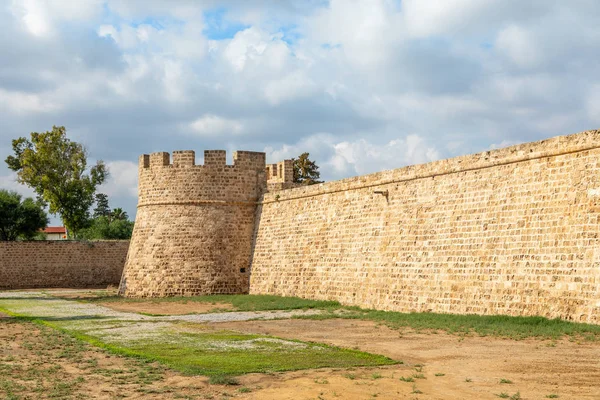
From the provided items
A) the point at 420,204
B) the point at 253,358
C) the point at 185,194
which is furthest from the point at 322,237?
the point at 253,358

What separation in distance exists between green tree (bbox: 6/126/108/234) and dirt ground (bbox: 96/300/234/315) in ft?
66.7

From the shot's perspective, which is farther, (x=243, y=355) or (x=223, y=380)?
(x=243, y=355)

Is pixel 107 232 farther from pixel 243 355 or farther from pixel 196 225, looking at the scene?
pixel 243 355

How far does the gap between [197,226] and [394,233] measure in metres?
8.25

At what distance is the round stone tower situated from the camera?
22.5 metres

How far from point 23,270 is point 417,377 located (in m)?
27.5

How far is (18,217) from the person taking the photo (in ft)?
132

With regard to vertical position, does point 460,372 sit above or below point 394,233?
below

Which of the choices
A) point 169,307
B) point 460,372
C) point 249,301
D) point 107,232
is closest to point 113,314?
point 169,307

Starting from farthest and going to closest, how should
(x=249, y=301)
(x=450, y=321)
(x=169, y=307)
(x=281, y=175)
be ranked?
(x=281, y=175) → (x=249, y=301) → (x=169, y=307) → (x=450, y=321)

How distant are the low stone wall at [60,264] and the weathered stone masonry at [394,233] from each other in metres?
9.75

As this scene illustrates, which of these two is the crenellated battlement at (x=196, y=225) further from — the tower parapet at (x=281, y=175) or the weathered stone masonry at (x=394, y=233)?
the tower parapet at (x=281, y=175)

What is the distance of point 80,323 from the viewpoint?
14.6 m

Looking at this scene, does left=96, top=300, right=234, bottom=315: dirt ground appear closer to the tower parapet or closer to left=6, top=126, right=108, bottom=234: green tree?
Result: the tower parapet
